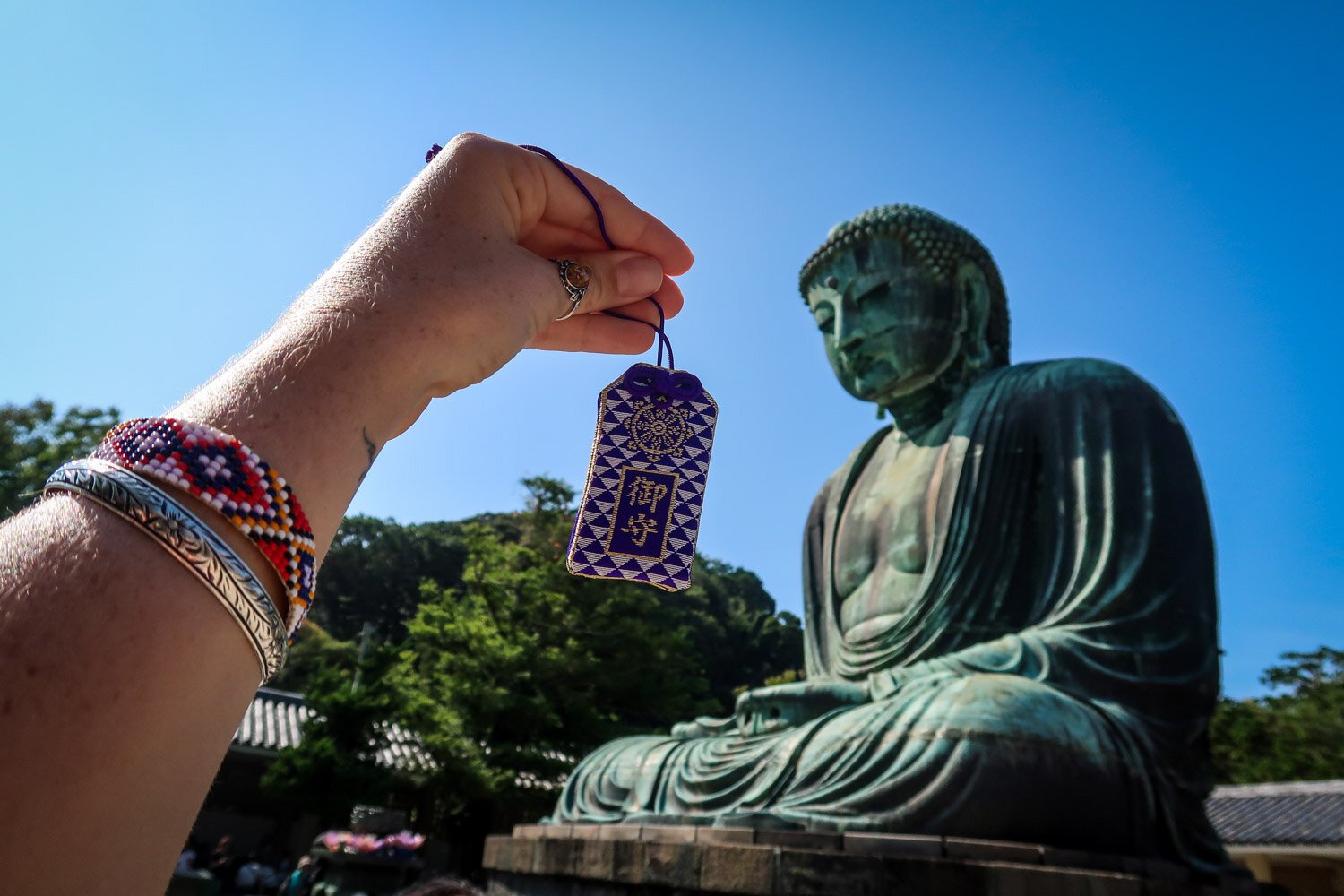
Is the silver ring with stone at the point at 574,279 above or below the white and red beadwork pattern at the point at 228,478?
above

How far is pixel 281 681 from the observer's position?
28875mm

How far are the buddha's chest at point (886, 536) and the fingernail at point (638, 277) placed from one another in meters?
4.25

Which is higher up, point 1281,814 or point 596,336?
point 1281,814

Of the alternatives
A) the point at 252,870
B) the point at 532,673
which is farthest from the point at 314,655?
the point at 532,673

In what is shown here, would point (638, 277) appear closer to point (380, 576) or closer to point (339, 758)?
point (339, 758)

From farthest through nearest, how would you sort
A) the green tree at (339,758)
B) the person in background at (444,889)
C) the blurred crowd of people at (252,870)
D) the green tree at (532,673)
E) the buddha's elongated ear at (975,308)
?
the green tree at (532,673), the green tree at (339,758), the blurred crowd of people at (252,870), the buddha's elongated ear at (975,308), the person in background at (444,889)

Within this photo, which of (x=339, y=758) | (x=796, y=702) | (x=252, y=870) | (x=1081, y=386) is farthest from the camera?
(x=339, y=758)

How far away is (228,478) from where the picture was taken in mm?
599

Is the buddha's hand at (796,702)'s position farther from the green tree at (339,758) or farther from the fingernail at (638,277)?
the green tree at (339,758)

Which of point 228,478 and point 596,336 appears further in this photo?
point 596,336

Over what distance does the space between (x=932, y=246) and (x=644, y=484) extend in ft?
16.9

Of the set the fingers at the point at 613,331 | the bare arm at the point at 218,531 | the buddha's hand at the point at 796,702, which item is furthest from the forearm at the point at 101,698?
the buddha's hand at the point at 796,702

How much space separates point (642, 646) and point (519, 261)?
13.8 meters

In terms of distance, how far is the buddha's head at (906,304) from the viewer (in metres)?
6.04
